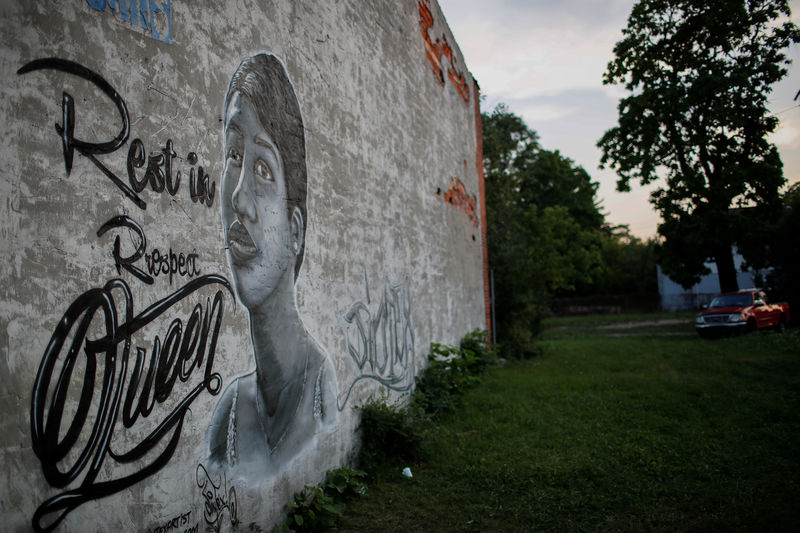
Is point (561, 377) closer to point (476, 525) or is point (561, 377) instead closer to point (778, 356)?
point (778, 356)

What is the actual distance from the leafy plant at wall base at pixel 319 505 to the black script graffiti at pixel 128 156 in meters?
2.32

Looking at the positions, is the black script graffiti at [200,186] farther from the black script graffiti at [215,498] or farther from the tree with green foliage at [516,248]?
the tree with green foliage at [516,248]

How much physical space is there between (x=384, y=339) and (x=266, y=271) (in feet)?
8.44

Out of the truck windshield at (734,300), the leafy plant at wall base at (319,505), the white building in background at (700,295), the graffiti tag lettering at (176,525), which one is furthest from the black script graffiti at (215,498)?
the white building in background at (700,295)

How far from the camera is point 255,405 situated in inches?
136

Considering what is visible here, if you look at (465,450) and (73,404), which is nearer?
(73,404)

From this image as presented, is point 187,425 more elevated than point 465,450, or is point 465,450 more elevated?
point 187,425

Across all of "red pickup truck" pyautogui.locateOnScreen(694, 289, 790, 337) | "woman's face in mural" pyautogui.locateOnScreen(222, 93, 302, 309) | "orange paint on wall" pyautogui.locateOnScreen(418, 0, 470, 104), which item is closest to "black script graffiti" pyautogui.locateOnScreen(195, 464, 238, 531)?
"woman's face in mural" pyautogui.locateOnScreen(222, 93, 302, 309)

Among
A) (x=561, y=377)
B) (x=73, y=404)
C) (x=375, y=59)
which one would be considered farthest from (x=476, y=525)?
(x=561, y=377)

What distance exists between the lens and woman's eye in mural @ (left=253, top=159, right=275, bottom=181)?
11.9 feet

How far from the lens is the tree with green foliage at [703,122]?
19406 millimetres

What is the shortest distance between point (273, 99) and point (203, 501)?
2827 millimetres

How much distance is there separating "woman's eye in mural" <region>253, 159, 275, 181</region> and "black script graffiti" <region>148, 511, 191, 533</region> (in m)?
2.22

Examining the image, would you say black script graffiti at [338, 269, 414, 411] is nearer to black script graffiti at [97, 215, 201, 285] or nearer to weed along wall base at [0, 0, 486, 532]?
weed along wall base at [0, 0, 486, 532]
